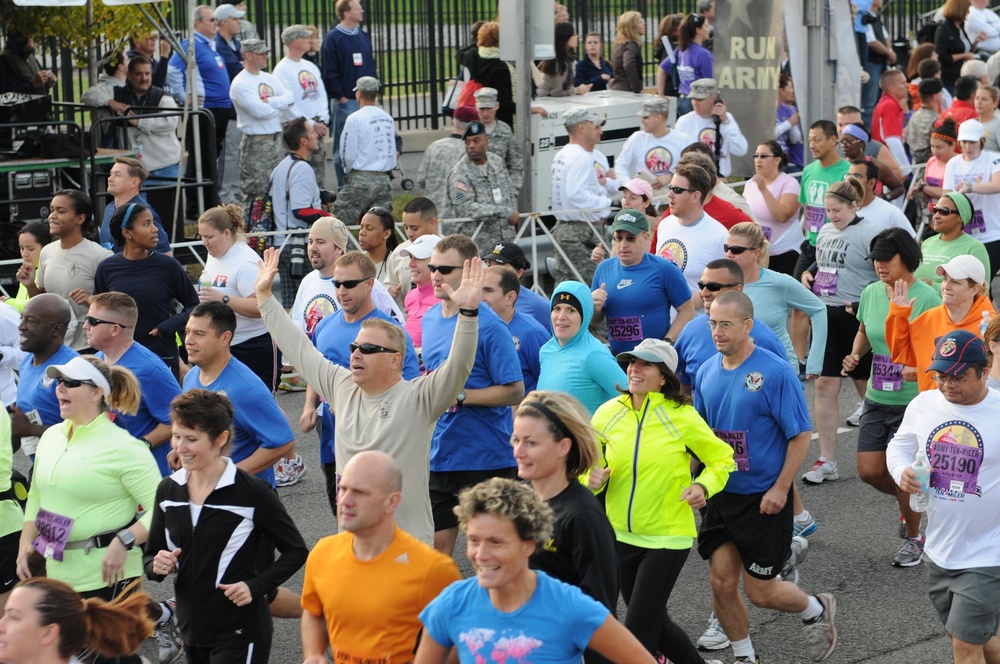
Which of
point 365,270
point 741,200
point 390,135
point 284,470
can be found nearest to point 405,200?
point 390,135

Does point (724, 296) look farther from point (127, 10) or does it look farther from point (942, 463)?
point (127, 10)

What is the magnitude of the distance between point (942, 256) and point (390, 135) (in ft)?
20.5

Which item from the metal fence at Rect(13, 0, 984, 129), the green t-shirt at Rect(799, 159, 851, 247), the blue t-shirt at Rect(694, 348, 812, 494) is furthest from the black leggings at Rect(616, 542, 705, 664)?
the metal fence at Rect(13, 0, 984, 129)

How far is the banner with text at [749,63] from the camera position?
52.3 ft

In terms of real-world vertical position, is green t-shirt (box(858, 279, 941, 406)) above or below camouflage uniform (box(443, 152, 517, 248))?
below

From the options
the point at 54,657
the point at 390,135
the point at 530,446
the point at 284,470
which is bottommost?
the point at 284,470

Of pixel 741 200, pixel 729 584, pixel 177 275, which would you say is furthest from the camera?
pixel 741 200

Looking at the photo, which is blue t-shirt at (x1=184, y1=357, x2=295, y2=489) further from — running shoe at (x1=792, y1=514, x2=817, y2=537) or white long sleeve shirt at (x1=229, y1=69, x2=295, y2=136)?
white long sleeve shirt at (x1=229, y1=69, x2=295, y2=136)

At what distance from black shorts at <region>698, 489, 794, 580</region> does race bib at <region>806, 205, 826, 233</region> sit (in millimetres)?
5121

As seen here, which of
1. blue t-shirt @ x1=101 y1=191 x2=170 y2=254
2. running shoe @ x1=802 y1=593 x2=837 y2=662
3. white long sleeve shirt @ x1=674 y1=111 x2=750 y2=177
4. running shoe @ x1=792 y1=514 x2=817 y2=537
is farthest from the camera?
white long sleeve shirt @ x1=674 y1=111 x2=750 y2=177

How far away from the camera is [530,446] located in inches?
205

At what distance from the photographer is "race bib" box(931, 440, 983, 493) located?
5996 millimetres

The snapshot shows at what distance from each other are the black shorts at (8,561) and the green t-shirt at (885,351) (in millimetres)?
4616

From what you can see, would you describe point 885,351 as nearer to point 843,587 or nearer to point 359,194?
point 843,587
